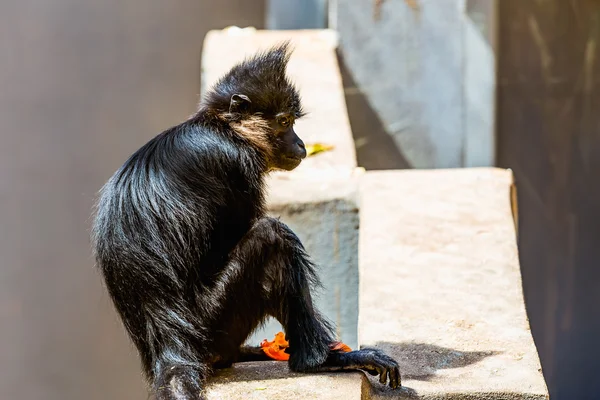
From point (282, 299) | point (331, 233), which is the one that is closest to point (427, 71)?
point (331, 233)

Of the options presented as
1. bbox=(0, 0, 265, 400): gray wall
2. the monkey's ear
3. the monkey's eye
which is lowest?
bbox=(0, 0, 265, 400): gray wall

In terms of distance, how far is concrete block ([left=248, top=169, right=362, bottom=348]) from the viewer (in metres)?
6.05

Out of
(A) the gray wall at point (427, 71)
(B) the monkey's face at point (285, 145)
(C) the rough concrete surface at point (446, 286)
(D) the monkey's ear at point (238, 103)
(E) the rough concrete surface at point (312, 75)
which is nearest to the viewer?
(C) the rough concrete surface at point (446, 286)

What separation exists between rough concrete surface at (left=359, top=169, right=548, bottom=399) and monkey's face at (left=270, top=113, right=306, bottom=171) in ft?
3.21

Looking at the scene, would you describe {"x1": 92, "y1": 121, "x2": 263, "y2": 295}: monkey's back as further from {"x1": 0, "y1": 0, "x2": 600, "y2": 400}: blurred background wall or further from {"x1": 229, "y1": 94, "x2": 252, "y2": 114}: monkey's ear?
{"x1": 0, "y1": 0, "x2": 600, "y2": 400}: blurred background wall

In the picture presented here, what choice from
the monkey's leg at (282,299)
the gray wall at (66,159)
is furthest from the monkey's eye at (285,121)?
the gray wall at (66,159)

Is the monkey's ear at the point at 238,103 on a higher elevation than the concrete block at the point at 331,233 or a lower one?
higher

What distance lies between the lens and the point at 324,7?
939 centimetres

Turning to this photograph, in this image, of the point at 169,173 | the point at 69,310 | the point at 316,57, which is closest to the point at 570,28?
the point at 316,57

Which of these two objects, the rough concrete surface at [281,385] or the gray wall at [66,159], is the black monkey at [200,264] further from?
the gray wall at [66,159]

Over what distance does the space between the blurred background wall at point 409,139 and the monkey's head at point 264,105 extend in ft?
11.8

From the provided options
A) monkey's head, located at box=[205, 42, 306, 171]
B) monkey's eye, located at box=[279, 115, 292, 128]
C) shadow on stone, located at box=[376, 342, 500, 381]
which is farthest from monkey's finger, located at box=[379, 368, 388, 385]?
monkey's eye, located at box=[279, 115, 292, 128]

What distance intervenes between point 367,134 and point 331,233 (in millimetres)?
2267

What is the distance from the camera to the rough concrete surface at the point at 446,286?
4.21m
